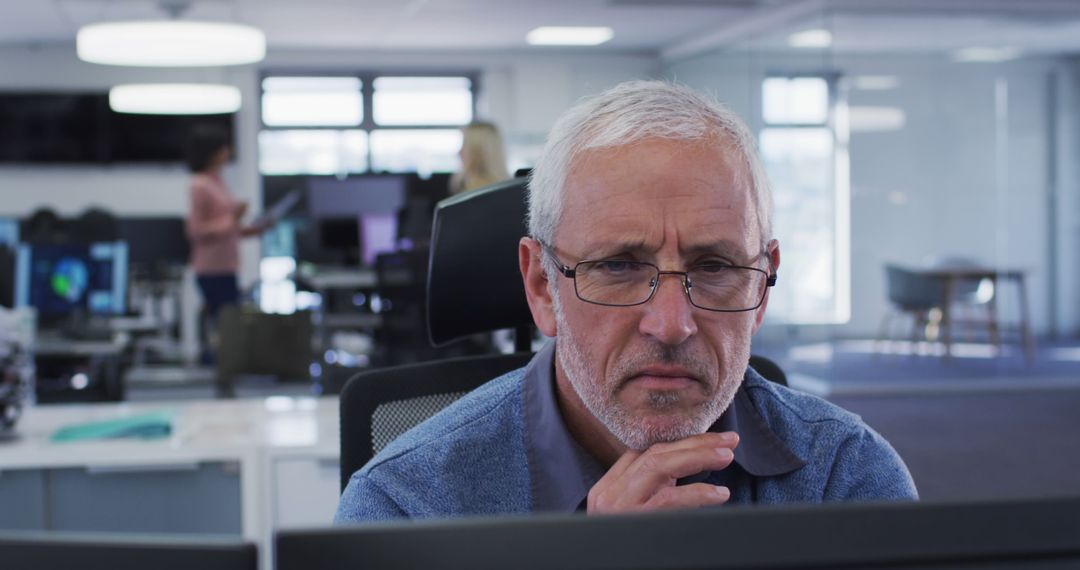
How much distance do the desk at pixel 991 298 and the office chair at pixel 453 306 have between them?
24.6ft

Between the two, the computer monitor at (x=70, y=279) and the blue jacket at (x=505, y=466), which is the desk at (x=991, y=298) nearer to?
the computer monitor at (x=70, y=279)

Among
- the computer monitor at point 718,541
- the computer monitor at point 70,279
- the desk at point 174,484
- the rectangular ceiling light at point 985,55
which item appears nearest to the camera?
the computer monitor at point 718,541

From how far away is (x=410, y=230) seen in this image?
580cm

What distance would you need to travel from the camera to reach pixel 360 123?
38.4ft

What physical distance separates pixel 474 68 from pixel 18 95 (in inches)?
166

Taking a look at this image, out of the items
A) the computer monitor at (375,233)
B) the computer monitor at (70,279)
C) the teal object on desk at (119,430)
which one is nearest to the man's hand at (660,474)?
the teal object on desk at (119,430)

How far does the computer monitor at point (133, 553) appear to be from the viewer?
408mm

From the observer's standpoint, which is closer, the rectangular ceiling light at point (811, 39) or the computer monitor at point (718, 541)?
the computer monitor at point (718, 541)

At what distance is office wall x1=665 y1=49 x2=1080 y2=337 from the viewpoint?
8.30m

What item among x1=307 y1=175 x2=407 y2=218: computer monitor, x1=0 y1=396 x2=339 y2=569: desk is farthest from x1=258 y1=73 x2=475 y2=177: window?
x1=0 y1=396 x2=339 y2=569: desk

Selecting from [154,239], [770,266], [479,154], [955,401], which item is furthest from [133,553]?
[154,239]

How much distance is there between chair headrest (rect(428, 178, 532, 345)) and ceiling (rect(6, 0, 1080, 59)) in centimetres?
687

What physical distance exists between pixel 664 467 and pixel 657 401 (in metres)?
0.09

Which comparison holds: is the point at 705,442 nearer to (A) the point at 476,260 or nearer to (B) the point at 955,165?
(A) the point at 476,260
